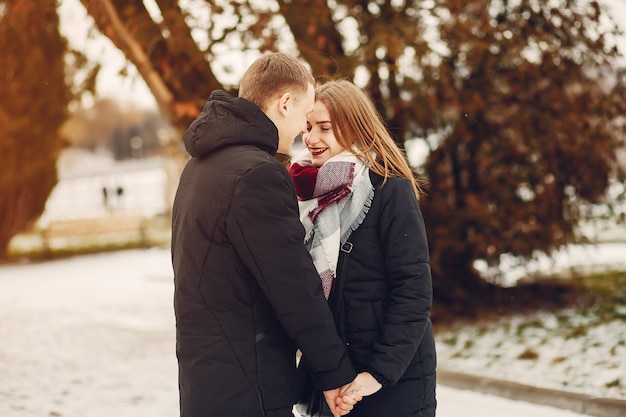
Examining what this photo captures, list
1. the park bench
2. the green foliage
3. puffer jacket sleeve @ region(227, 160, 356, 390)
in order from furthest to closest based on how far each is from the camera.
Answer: the park bench, the green foliage, puffer jacket sleeve @ region(227, 160, 356, 390)

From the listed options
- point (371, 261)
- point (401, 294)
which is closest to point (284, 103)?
point (371, 261)

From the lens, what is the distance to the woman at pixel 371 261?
2508 millimetres

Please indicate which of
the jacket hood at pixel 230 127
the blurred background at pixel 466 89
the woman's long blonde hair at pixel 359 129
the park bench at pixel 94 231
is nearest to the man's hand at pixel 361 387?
the woman's long blonde hair at pixel 359 129

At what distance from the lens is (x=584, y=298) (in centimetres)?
909

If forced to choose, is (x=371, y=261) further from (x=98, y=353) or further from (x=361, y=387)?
(x=98, y=353)

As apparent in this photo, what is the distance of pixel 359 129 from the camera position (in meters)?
2.74

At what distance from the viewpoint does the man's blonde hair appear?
2.42 m

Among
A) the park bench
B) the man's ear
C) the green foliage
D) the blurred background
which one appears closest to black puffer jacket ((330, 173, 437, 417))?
the man's ear

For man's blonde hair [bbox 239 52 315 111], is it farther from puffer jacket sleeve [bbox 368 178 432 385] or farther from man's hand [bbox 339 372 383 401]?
man's hand [bbox 339 372 383 401]

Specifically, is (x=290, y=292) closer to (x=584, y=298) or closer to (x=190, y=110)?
(x=190, y=110)

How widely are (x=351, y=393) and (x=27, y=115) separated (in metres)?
16.7

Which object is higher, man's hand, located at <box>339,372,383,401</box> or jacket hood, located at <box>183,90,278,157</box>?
jacket hood, located at <box>183,90,278,157</box>

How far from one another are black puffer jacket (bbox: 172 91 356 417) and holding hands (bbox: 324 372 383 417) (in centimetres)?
7

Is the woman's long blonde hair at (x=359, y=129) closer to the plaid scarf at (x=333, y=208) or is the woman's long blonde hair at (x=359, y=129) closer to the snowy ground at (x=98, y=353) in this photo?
the plaid scarf at (x=333, y=208)
